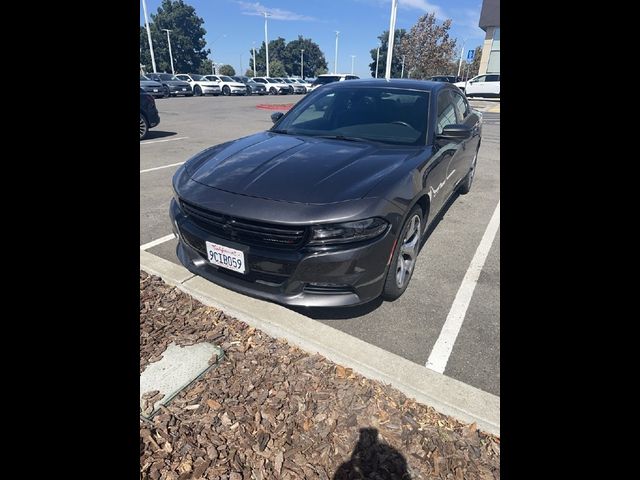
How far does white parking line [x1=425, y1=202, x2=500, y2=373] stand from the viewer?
92.7 inches

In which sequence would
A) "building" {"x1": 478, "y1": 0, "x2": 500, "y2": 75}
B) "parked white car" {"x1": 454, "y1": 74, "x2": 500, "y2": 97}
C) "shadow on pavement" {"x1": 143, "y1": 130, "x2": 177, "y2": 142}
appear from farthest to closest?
"building" {"x1": 478, "y1": 0, "x2": 500, "y2": 75}, "parked white car" {"x1": 454, "y1": 74, "x2": 500, "y2": 97}, "shadow on pavement" {"x1": 143, "y1": 130, "x2": 177, "y2": 142}

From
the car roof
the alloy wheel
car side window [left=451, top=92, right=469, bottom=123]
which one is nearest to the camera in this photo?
the alloy wheel

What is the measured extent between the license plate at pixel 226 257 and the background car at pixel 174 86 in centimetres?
2809

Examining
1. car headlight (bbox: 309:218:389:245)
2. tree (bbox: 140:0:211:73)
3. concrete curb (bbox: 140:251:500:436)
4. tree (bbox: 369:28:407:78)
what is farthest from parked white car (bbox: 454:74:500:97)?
tree (bbox: 140:0:211:73)

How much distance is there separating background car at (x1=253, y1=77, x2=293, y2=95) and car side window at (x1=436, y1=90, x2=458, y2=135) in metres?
33.5

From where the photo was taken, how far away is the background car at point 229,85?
31.0 metres

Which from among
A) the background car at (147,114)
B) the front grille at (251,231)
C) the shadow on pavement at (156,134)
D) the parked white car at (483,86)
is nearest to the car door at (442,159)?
the front grille at (251,231)

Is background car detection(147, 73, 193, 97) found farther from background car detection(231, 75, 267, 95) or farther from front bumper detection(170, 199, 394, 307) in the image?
front bumper detection(170, 199, 394, 307)

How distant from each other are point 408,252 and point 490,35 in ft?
140

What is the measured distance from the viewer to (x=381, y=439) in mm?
1715
